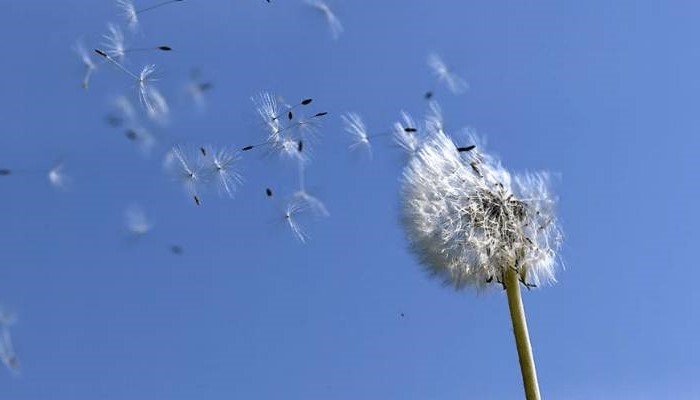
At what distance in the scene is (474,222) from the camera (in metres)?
14.8

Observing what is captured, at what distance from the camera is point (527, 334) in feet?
43.5

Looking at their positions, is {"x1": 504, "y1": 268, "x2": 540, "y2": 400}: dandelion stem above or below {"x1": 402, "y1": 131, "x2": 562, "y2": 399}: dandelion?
below

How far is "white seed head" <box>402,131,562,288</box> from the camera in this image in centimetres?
1466

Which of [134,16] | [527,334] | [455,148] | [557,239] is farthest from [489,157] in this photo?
[134,16]

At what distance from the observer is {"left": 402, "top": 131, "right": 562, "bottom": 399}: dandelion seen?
48.0 ft

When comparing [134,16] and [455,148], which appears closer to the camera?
[134,16]

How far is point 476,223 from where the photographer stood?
14.9 meters

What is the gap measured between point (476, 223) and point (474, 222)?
0.03 m

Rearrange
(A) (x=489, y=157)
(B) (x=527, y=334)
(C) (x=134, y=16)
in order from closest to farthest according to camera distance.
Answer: (B) (x=527, y=334), (C) (x=134, y=16), (A) (x=489, y=157)

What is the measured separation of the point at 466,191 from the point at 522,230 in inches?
33.8

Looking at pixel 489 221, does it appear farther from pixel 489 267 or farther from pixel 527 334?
pixel 527 334

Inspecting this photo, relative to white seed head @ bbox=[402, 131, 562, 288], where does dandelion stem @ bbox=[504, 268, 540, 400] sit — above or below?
below

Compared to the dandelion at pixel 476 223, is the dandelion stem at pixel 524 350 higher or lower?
lower

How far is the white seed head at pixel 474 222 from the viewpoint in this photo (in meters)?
14.7
